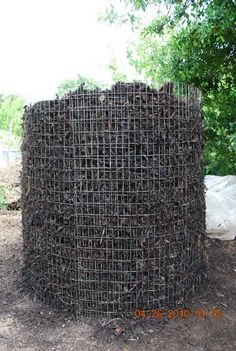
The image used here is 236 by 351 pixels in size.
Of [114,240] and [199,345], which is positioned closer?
[199,345]

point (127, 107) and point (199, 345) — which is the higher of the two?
point (127, 107)

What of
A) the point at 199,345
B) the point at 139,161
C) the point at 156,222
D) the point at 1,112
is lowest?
the point at 199,345

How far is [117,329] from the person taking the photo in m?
3.27

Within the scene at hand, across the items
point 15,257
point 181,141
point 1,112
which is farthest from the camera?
point 1,112

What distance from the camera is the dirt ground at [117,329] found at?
121 inches

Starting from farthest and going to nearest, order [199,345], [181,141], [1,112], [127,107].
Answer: [1,112] < [181,141] < [127,107] < [199,345]

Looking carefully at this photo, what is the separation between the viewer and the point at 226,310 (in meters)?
3.61

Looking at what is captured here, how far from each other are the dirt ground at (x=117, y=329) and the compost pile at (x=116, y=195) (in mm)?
161

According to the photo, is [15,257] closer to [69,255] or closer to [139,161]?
[69,255]

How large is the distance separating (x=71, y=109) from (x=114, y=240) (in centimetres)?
125

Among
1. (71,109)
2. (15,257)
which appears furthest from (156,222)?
(15,257)

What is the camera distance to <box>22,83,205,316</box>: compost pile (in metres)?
3.33
